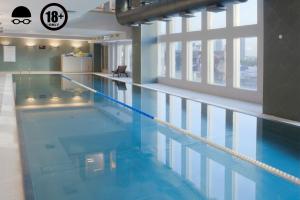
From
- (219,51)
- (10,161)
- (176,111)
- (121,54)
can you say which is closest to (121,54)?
(121,54)

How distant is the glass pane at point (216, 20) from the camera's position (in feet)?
35.3

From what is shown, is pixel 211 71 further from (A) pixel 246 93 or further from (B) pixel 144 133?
(B) pixel 144 133

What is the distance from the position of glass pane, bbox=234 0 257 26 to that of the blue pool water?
3086 millimetres

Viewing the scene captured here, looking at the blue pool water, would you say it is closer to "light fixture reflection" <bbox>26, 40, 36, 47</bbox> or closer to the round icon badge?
the round icon badge

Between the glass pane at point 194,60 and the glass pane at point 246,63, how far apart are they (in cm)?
247

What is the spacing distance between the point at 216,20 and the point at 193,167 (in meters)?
8.03

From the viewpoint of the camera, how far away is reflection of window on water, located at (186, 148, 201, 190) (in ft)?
12.1

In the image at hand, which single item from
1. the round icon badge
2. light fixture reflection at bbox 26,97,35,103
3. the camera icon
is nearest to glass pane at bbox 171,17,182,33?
the round icon badge

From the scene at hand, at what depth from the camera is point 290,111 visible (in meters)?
6.75

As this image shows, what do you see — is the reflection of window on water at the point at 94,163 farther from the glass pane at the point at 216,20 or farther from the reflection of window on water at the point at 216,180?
the glass pane at the point at 216,20

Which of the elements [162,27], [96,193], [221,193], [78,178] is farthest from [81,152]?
[162,27]

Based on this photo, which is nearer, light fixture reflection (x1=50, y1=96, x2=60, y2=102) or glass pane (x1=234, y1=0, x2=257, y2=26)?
glass pane (x1=234, y1=0, x2=257, y2=26)

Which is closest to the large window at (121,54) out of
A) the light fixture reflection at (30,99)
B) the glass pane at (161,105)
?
the glass pane at (161,105)

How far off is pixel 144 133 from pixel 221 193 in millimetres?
2799
